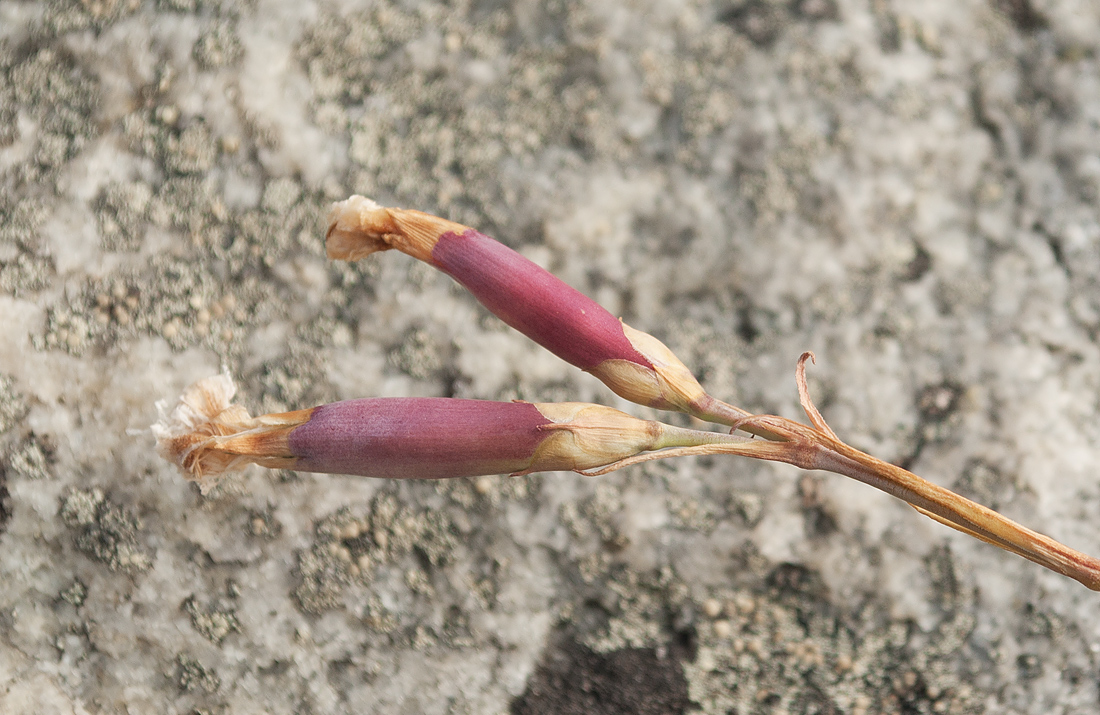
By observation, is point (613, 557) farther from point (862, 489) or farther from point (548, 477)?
point (862, 489)

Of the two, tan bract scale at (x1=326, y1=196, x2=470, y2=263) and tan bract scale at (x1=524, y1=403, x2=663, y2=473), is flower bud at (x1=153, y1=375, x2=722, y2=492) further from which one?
tan bract scale at (x1=326, y1=196, x2=470, y2=263)

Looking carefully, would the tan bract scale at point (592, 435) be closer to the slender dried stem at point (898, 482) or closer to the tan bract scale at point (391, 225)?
the slender dried stem at point (898, 482)

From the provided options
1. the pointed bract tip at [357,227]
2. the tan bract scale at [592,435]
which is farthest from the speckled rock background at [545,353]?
the tan bract scale at [592,435]

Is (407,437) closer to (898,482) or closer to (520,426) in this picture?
(520,426)

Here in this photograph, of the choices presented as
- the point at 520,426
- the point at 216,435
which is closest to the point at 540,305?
the point at 520,426

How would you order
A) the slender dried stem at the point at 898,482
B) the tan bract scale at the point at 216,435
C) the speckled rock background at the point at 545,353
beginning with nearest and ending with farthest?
the slender dried stem at the point at 898,482
the tan bract scale at the point at 216,435
the speckled rock background at the point at 545,353

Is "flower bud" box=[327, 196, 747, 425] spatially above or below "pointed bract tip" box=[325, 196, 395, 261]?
below

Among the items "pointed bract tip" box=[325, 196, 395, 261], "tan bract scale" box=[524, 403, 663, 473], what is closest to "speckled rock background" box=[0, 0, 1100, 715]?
"pointed bract tip" box=[325, 196, 395, 261]

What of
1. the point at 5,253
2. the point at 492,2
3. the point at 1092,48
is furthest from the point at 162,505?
the point at 1092,48
